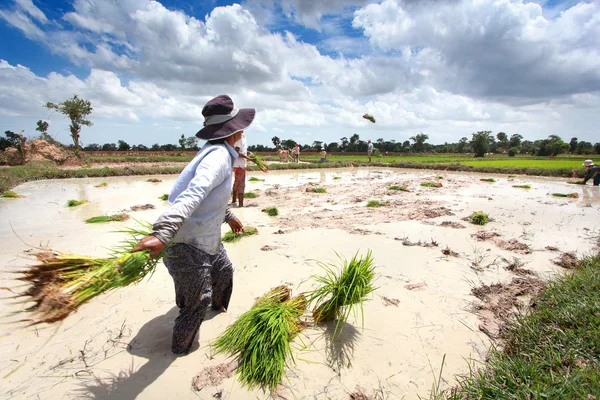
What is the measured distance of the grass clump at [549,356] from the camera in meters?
1.59

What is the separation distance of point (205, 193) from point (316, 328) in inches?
58.4

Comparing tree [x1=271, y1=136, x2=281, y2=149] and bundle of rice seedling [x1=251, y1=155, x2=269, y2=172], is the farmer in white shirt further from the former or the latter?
tree [x1=271, y1=136, x2=281, y2=149]

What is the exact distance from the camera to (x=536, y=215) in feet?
22.9

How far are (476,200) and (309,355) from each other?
28.4 feet

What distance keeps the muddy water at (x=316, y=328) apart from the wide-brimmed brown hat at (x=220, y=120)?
5.38 ft

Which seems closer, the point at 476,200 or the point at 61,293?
the point at 61,293

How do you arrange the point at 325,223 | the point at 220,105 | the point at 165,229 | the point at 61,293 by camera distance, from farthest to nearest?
the point at 325,223 < the point at 220,105 < the point at 165,229 < the point at 61,293

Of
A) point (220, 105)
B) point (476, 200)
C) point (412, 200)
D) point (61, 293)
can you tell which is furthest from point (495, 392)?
point (476, 200)

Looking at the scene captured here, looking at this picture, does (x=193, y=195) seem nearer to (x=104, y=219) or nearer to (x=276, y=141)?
(x=104, y=219)

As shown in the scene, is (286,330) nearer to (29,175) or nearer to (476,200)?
(476,200)

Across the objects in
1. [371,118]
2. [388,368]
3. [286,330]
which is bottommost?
[388,368]

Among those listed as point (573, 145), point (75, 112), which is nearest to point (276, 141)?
point (75, 112)

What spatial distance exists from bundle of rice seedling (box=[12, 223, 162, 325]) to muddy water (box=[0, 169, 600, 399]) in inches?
25.1

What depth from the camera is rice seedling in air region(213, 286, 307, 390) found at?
2.02 m
